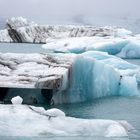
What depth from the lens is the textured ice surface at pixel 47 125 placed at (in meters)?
7.00

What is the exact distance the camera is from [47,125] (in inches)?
281

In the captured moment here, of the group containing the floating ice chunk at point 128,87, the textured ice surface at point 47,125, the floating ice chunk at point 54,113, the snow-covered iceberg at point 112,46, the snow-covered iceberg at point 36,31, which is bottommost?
the snow-covered iceberg at point 36,31

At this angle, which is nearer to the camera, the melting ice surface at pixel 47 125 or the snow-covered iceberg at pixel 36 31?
the melting ice surface at pixel 47 125

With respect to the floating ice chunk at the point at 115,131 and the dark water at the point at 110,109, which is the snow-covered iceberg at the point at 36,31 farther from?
the floating ice chunk at the point at 115,131

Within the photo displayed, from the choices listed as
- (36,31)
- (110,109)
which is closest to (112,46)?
(110,109)

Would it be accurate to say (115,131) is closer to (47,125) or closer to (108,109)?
(47,125)

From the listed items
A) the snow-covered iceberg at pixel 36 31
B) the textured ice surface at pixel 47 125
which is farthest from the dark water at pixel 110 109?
the snow-covered iceberg at pixel 36 31

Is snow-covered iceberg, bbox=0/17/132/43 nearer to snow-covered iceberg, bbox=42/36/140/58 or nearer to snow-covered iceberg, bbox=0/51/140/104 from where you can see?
snow-covered iceberg, bbox=42/36/140/58

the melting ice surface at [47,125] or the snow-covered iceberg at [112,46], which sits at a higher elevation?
the melting ice surface at [47,125]

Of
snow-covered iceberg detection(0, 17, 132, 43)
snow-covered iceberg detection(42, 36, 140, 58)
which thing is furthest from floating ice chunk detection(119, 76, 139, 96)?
snow-covered iceberg detection(0, 17, 132, 43)

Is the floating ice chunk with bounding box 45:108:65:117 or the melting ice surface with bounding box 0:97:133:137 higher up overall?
the floating ice chunk with bounding box 45:108:65:117

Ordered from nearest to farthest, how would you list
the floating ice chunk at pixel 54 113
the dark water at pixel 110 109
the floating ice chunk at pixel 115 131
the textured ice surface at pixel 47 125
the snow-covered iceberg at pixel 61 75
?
the textured ice surface at pixel 47 125 < the floating ice chunk at pixel 115 131 < the floating ice chunk at pixel 54 113 < the dark water at pixel 110 109 < the snow-covered iceberg at pixel 61 75

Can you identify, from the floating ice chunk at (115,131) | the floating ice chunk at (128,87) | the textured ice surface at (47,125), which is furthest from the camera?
the floating ice chunk at (128,87)

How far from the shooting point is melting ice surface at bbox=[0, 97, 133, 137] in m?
7.00
